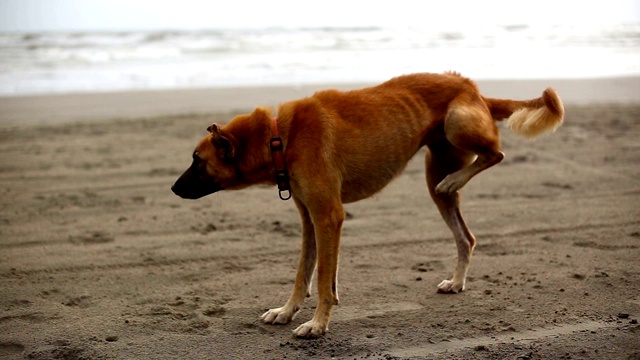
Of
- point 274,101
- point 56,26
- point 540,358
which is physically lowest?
point 540,358

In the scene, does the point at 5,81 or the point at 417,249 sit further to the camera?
the point at 5,81

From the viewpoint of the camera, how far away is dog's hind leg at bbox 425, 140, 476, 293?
5.54 metres

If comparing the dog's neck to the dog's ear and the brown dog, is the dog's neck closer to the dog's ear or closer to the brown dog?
the brown dog

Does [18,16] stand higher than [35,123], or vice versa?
[18,16]

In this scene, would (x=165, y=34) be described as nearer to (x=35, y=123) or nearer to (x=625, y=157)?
(x=35, y=123)

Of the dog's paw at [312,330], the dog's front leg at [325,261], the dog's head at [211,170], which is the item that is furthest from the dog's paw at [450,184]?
the dog's head at [211,170]

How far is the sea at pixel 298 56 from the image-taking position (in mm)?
17422

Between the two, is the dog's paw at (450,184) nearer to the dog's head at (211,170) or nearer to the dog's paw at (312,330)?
the dog's paw at (312,330)

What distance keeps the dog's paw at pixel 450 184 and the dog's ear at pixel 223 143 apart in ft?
4.79

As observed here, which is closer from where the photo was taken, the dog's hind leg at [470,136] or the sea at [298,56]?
the dog's hind leg at [470,136]

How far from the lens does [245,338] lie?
4770 mm

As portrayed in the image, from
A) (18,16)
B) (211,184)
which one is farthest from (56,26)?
(211,184)

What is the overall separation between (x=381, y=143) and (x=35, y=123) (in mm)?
8322

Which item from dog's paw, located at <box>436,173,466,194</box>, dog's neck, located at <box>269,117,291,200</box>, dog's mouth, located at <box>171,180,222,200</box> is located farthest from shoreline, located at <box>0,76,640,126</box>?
dog's neck, located at <box>269,117,291,200</box>
